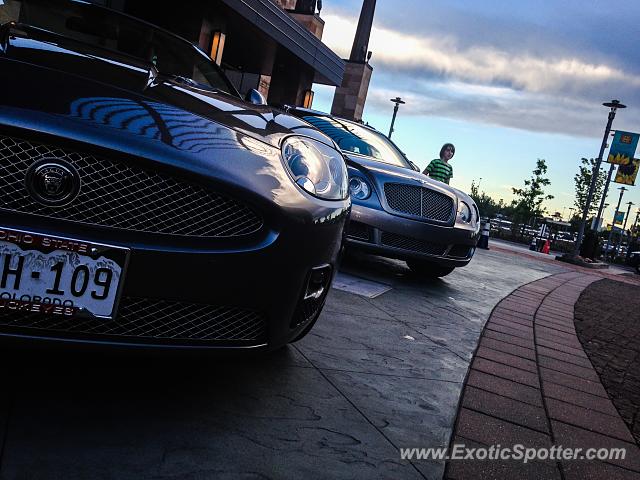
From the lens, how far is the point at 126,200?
4.78ft

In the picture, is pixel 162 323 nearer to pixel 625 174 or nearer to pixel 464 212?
pixel 464 212

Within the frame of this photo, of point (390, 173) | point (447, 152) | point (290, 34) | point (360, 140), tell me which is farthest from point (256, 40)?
point (390, 173)

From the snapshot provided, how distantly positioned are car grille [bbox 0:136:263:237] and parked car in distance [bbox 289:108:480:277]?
9.55ft

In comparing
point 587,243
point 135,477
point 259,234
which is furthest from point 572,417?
point 587,243

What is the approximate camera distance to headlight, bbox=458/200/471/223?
514 cm

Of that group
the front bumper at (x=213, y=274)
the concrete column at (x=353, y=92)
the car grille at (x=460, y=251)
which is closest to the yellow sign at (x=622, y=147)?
the concrete column at (x=353, y=92)

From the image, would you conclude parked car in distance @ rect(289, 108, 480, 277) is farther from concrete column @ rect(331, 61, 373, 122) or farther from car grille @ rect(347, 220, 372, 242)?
concrete column @ rect(331, 61, 373, 122)

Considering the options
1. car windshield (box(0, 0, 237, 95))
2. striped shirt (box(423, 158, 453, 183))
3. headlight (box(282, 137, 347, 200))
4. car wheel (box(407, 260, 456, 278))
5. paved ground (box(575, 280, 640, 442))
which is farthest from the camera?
striped shirt (box(423, 158, 453, 183))

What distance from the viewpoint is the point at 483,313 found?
438cm

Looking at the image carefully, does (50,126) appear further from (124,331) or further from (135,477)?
(135,477)

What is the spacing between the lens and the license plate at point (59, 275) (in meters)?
1.32

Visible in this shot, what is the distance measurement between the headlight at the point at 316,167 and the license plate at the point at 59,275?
0.66 meters

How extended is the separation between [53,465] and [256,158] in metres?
0.94

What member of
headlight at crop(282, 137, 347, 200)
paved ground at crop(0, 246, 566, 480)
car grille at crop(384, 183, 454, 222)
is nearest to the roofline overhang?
car grille at crop(384, 183, 454, 222)
